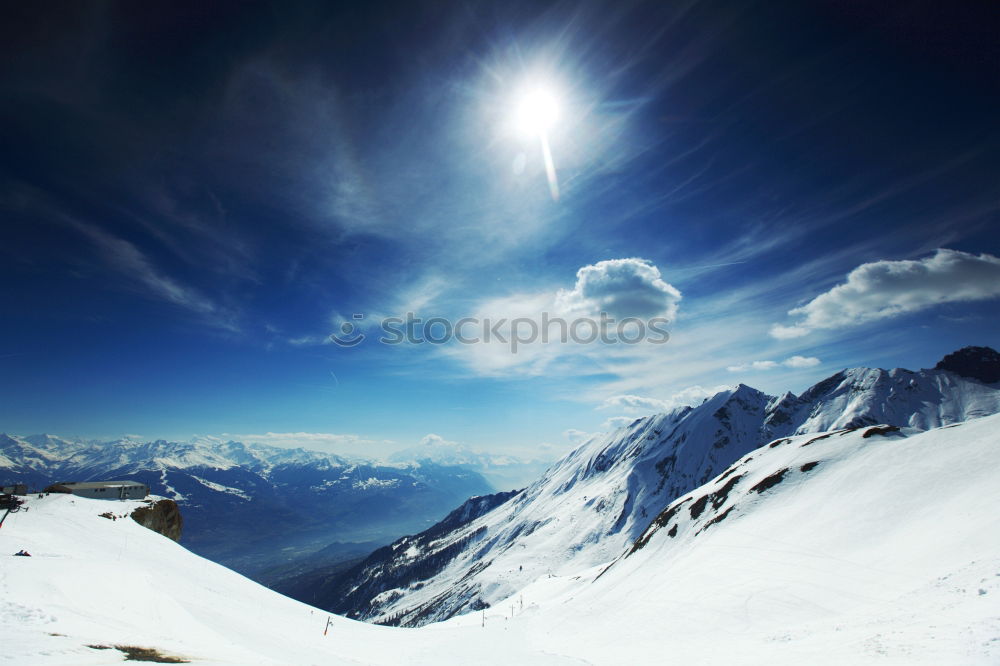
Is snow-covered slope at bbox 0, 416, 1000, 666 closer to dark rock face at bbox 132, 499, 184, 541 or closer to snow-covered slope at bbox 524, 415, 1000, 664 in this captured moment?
snow-covered slope at bbox 524, 415, 1000, 664

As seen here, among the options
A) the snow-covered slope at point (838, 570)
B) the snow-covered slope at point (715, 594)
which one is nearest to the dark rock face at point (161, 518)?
the snow-covered slope at point (715, 594)

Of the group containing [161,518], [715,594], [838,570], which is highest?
[838,570]

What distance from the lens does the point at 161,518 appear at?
64.4 meters

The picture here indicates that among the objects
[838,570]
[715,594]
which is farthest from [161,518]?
[838,570]

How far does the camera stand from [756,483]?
64.6 meters

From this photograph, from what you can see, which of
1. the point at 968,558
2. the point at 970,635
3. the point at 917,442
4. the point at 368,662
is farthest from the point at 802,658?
the point at 917,442

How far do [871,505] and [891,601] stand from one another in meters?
22.2

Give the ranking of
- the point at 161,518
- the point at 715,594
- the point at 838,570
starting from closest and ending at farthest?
the point at 838,570, the point at 715,594, the point at 161,518

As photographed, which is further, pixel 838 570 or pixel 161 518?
pixel 161 518

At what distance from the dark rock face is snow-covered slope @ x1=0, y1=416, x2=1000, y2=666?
2.83m

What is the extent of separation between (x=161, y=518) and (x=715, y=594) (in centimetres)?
8100

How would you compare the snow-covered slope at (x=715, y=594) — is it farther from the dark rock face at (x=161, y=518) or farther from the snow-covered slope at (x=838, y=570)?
the dark rock face at (x=161, y=518)

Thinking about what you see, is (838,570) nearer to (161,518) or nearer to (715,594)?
(715,594)

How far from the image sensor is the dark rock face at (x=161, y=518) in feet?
193
